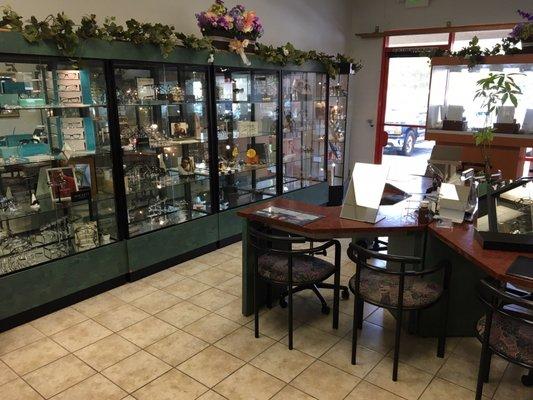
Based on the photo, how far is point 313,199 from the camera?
20.0 feet

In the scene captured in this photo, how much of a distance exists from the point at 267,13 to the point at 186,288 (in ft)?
12.3

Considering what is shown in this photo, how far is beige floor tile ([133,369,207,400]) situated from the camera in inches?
95.2

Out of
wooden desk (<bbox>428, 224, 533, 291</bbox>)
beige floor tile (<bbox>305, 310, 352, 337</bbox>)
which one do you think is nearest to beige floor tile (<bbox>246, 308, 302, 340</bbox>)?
beige floor tile (<bbox>305, 310, 352, 337</bbox>)

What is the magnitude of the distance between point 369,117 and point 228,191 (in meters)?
3.35

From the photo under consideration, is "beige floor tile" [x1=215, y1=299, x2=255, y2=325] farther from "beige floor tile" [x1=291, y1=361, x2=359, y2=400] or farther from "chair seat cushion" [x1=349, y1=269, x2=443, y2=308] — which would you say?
"chair seat cushion" [x1=349, y1=269, x2=443, y2=308]

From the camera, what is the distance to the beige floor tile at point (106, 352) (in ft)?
8.96

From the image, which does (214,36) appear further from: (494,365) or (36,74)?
(494,365)

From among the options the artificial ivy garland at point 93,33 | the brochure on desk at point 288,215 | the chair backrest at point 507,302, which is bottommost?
the chair backrest at point 507,302

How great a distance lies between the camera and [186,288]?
149 inches

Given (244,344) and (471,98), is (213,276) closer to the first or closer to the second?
(244,344)

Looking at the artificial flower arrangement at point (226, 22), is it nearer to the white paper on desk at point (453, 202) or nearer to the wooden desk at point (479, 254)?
the white paper on desk at point (453, 202)

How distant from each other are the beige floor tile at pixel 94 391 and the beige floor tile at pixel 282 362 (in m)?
0.84

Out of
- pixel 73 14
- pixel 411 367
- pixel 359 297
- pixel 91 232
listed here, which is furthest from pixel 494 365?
pixel 73 14

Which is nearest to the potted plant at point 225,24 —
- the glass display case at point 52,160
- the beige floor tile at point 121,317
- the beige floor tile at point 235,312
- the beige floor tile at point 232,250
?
the glass display case at point 52,160
